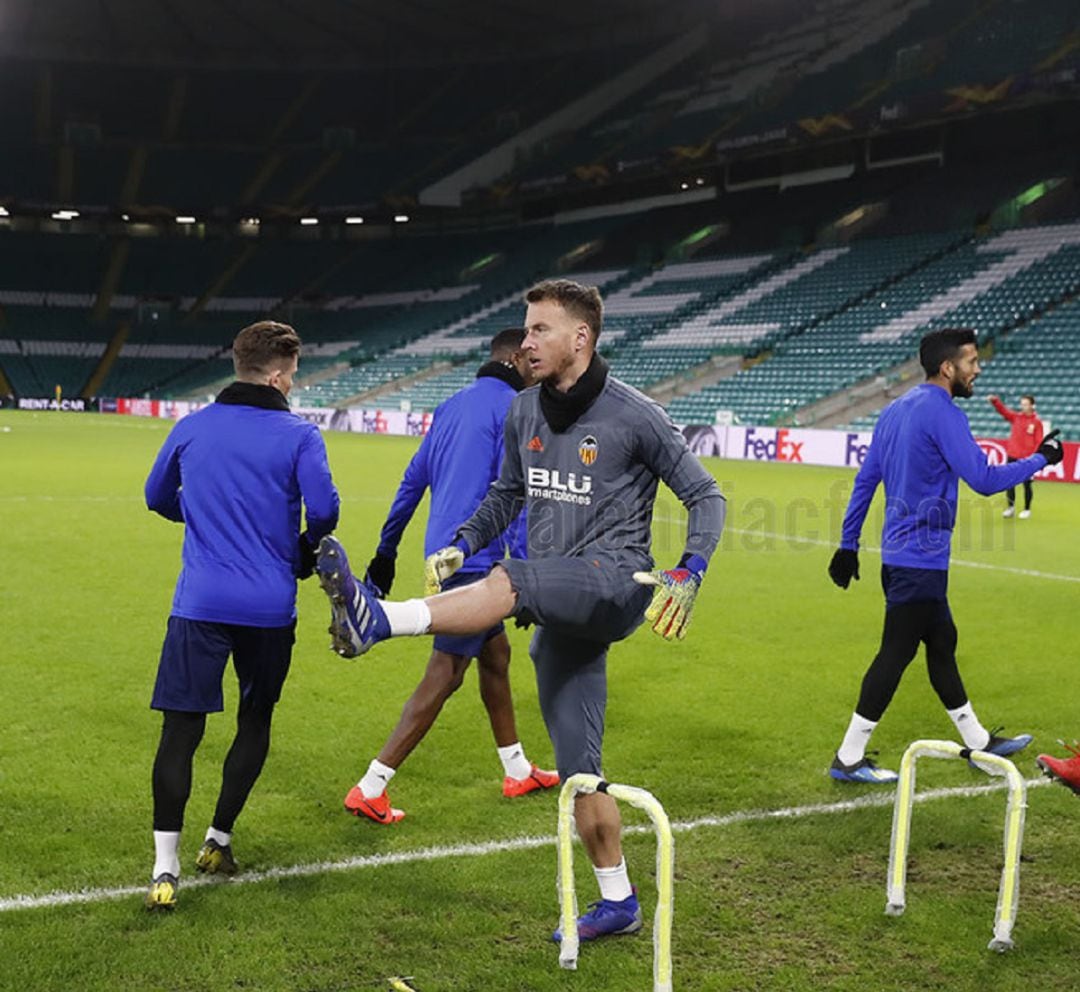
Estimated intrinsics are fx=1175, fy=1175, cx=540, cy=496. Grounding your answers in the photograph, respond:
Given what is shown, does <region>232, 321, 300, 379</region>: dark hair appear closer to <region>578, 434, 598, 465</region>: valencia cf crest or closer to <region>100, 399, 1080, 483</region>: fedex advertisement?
<region>578, 434, 598, 465</region>: valencia cf crest

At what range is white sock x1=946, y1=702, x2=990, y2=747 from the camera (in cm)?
629

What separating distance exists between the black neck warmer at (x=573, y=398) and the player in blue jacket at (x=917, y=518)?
2.42 metres

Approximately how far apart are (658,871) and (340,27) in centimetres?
6664

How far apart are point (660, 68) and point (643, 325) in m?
19.2

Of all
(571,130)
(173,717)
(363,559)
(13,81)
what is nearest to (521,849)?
(173,717)

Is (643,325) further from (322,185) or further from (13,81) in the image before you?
(13,81)

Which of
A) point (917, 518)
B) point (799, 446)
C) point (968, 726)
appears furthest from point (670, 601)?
point (799, 446)

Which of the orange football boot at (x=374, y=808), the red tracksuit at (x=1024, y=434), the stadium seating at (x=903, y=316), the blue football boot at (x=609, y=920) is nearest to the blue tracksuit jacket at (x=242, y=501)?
the orange football boot at (x=374, y=808)

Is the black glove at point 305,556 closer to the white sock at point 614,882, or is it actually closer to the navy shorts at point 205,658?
the navy shorts at point 205,658

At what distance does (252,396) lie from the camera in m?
4.50

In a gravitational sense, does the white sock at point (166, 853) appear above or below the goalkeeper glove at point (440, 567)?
below

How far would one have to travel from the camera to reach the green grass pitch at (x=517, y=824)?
157 inches

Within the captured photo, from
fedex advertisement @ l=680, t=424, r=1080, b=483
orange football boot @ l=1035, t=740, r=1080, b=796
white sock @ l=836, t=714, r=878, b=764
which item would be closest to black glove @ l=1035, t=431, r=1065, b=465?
white sock @ l=836, t=714, r=878, b=764

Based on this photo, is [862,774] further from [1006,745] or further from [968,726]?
[1006,745]
